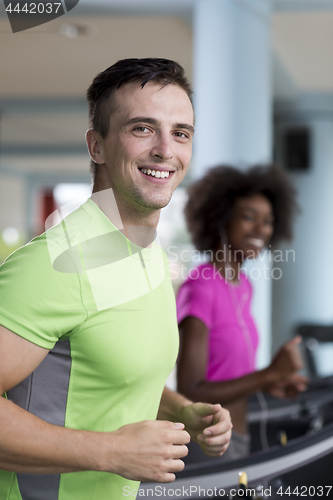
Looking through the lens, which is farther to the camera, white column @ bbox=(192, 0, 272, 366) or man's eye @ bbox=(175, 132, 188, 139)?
white column @ bbox=(192, 0, 272, 366)

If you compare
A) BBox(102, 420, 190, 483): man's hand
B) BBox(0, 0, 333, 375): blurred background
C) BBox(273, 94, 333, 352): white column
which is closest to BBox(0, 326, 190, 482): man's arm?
BBox(102, 420, 190, 483): man's hand

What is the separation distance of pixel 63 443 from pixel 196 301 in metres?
0.43

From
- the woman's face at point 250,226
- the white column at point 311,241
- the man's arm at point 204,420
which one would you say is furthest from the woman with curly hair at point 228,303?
the white column at point 311,241

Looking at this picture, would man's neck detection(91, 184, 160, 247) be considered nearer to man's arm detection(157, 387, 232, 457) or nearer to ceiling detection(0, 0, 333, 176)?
ceiling detection(0, 0, 333, 176)

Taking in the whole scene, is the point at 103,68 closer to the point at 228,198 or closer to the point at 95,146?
the point at 95,146

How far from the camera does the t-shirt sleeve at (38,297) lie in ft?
1.34

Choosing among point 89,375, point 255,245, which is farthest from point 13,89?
point 255,245

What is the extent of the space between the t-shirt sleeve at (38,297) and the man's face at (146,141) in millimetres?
90

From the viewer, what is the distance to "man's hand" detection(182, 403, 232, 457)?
1.71 feet

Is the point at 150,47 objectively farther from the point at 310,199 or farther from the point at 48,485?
the point at 310,199

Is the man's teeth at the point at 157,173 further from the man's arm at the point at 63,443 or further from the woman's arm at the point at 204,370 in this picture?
the woman's arm at the point at 204,370

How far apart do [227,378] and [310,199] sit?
225 centimetres

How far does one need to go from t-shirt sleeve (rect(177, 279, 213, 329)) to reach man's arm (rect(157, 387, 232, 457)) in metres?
0.22

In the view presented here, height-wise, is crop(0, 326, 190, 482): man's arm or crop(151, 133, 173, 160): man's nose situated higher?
crop(151, 133, 173, 160): man's nose
